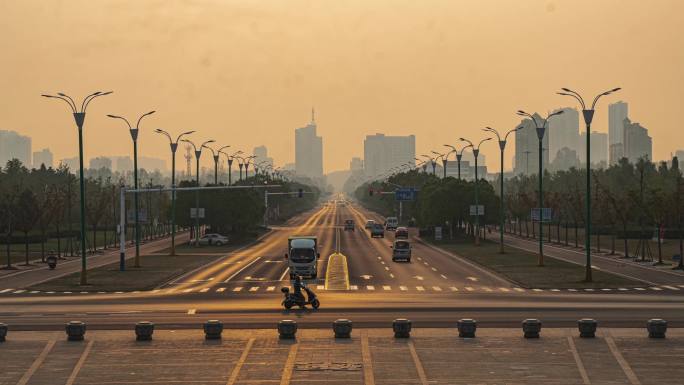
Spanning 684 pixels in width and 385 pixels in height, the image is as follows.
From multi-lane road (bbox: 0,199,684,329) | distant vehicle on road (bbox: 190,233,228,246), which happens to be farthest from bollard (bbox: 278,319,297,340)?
distant vehicle on road (bbox: 190,233,228,246)

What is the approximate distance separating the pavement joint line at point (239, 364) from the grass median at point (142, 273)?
2919 cm

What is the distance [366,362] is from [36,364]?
11.8 meters

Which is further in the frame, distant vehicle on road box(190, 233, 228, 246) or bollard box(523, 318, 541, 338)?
distant vehicle on road box(190, 233, 228, 246)

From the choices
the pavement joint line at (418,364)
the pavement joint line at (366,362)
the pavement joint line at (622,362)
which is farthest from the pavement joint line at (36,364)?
the pavement joint line at (622,362)

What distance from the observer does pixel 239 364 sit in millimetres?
35656

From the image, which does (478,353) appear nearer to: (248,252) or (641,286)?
(641,286)

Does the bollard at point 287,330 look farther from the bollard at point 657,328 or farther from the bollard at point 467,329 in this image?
the bollard at point 657,328

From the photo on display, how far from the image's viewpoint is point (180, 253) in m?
115

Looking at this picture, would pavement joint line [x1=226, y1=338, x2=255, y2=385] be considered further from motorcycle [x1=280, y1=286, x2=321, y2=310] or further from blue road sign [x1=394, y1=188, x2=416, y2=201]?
blue road sign [x1=394, y1=188, x2=416, y2=201]

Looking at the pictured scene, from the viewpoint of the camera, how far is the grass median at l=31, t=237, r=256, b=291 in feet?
227

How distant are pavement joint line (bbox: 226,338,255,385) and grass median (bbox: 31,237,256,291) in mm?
29193

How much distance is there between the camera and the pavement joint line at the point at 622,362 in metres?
32.6

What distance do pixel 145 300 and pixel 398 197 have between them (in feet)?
436

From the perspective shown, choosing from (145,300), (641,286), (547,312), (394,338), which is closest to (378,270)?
(641,286)
